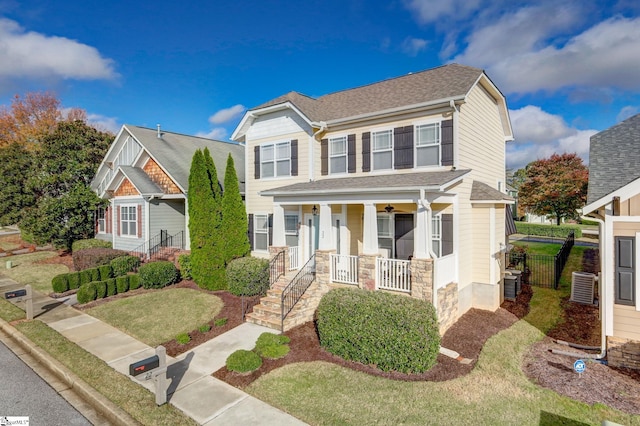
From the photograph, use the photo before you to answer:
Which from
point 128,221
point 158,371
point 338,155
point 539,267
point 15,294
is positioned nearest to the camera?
point 158,371

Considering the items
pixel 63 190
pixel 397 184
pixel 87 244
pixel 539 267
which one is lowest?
pixel 539 267

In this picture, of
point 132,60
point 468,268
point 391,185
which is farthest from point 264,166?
point 132,60

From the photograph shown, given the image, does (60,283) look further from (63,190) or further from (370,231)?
(370,231)

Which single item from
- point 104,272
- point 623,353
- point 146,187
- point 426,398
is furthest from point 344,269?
point 146,187

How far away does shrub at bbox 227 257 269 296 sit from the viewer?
1253 cm

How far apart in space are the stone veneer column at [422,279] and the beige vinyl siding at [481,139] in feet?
13.3

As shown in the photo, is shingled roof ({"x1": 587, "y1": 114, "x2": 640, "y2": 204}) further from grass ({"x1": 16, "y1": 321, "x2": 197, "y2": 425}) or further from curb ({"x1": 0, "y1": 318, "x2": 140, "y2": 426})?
curb ({"x1": 0, "y1": 318, "x2": 140, "y2": 426})

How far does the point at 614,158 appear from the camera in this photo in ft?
27.8

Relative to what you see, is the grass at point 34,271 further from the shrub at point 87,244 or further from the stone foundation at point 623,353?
the stone foundation at point 623,353

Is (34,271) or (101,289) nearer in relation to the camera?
(101,289)

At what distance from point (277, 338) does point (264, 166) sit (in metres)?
8.68

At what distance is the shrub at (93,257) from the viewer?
1703cm

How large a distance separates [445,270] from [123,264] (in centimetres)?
1497

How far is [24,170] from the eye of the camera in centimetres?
2309
